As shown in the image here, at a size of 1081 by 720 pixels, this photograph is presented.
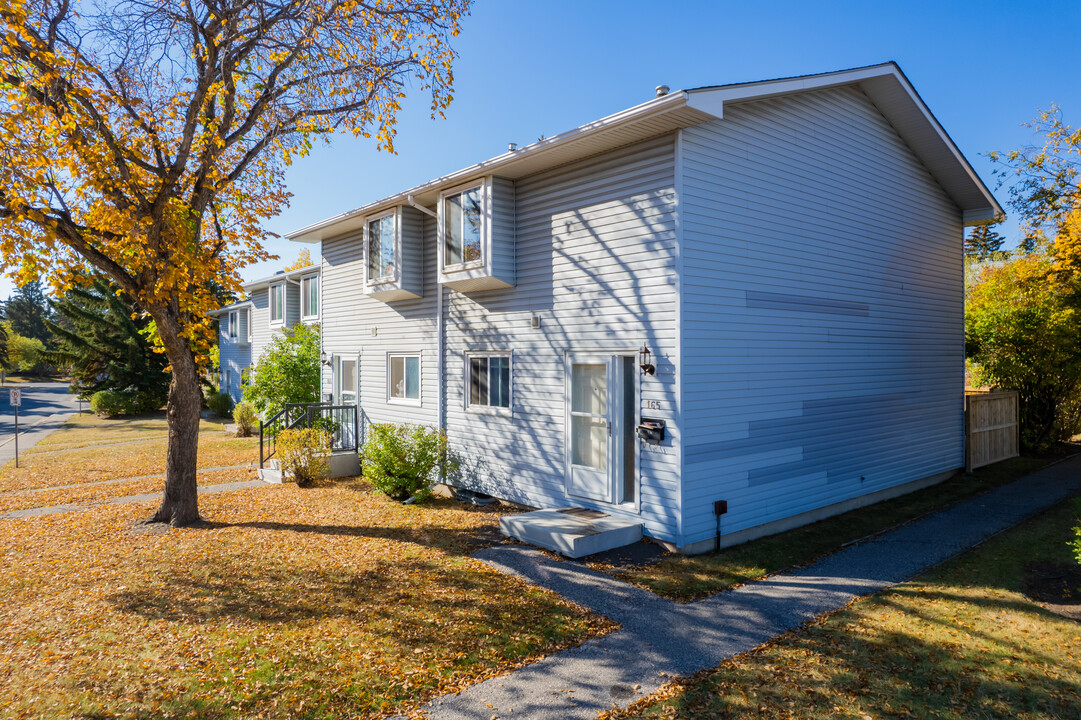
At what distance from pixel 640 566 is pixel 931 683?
321cm

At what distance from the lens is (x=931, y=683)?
15.4 feet

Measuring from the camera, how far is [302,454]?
12367mm

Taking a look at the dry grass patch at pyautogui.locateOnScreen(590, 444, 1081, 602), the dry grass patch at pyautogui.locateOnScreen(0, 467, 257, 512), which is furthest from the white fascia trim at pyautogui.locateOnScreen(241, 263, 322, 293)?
the dry grass patch at pyautogui.locateOnScreen(590, 444, 1081, 602)

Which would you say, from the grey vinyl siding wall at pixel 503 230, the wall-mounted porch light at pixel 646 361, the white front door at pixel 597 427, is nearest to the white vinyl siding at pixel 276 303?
the grey vinyl siding wall at pixel 503 230

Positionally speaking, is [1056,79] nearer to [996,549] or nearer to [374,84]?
[996,549]

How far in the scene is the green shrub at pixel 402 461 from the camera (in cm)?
1071

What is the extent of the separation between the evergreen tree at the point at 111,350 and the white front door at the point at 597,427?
98.7ft

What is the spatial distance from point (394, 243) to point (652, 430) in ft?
23.6

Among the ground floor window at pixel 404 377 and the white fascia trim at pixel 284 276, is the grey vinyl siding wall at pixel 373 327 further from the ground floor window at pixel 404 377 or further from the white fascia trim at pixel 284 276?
the white fascia trim at pixel 284 276

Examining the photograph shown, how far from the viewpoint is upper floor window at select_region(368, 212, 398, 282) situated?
1236cm

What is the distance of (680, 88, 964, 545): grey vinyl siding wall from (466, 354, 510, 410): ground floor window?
12.2 feet

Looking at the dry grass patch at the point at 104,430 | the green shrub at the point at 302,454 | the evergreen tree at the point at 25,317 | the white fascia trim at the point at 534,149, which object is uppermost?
the evergreen tree at the point at 25,317

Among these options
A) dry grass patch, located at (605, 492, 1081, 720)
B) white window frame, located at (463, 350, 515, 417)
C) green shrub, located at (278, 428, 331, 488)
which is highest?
white window frame, located at (463, 350, 515, 417)

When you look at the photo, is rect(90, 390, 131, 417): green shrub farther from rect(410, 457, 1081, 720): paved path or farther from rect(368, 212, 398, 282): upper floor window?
rect(410, 457, 1081, 720): paved path
